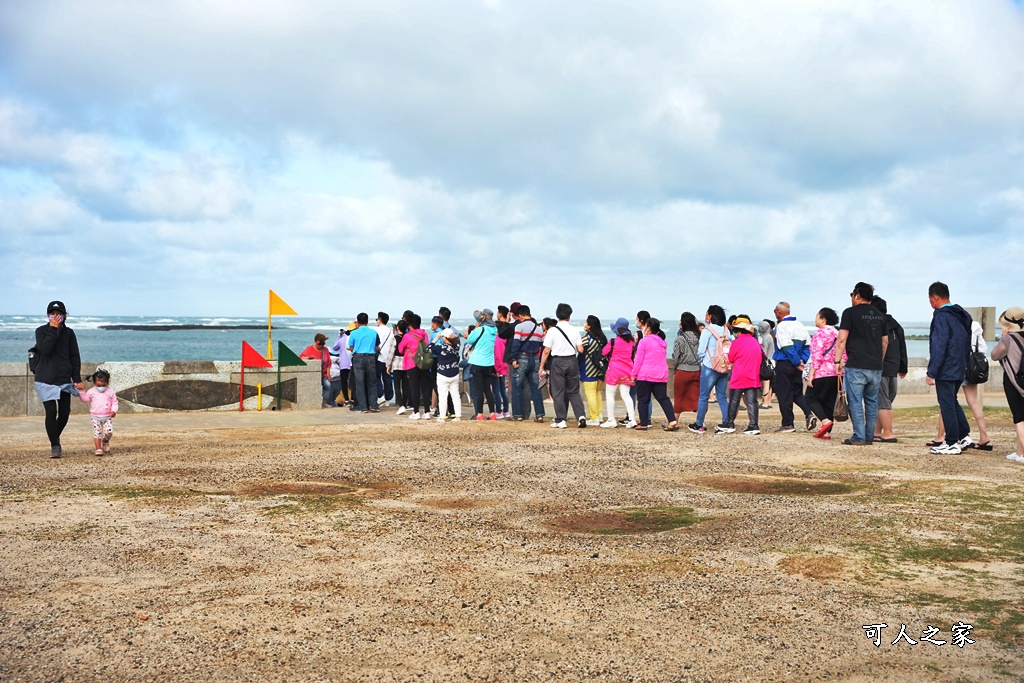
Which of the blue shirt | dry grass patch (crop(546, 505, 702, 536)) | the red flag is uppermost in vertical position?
the blue shirt

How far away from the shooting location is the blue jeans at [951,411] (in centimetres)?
1055

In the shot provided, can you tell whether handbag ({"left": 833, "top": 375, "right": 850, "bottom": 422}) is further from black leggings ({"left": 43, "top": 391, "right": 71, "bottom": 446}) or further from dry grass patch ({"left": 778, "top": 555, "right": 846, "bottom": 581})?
black leggings ({"left": 43, "top": 391, "right": 71, "bottom": 446})

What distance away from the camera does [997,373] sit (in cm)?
2183

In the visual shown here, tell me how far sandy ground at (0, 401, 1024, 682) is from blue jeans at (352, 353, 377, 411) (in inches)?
248

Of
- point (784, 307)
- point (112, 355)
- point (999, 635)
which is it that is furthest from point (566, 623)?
point (112, 355)

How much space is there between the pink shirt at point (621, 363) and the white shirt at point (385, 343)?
455 centimetres

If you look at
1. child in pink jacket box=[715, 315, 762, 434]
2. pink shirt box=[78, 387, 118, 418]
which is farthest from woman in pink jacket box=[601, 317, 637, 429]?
pink shirt box=[78, 387, 118, 418]

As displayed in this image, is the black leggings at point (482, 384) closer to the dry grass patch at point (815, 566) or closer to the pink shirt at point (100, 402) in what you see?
the pink shirt at point (100, 402)

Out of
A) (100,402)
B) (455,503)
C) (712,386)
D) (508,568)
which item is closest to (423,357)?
(712,386)

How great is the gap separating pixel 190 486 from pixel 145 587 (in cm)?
335

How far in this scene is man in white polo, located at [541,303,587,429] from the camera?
44.5ft

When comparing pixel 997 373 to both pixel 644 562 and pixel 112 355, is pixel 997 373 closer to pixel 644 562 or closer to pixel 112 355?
pixel 644 562

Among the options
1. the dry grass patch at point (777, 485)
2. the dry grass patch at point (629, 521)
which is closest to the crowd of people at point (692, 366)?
the dry grass patch at point (777, 485)

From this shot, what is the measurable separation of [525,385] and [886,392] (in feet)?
17.4
